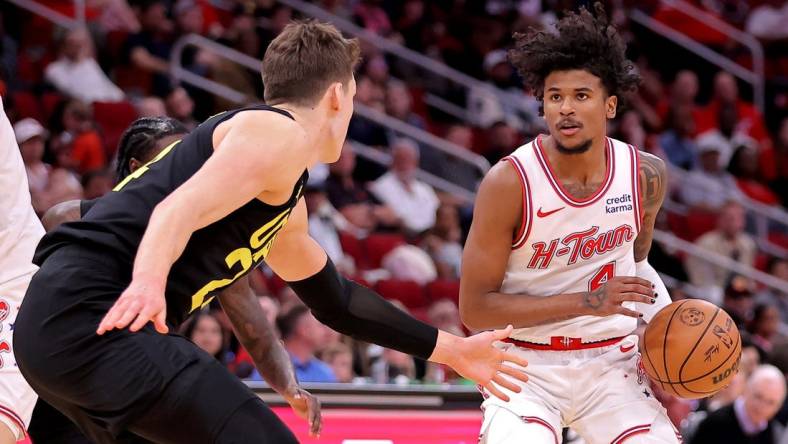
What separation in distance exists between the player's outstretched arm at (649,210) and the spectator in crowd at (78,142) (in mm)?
5314

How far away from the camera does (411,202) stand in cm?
1114

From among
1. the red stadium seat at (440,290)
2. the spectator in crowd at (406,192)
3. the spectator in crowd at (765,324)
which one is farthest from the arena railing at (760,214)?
the red stadium seat at (440,290)

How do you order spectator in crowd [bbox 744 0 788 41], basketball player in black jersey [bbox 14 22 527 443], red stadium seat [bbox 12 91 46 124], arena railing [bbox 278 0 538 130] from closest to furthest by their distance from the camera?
basketball player in black jersey [bbox 14 22 527 443] < red stadium seat [bbox 12 91 46 124] < arena railing [bbox 278 0 538 130] < spectator in crowd [bbox 744 0 788 41]

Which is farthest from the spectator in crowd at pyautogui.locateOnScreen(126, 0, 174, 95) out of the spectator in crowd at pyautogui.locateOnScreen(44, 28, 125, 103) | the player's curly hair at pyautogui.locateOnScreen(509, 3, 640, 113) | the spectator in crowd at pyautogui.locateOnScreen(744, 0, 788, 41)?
the spectator in crowd at pyautogui.locateOnScreen(744, 0, 788, 41)

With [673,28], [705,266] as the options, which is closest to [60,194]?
[705,266]

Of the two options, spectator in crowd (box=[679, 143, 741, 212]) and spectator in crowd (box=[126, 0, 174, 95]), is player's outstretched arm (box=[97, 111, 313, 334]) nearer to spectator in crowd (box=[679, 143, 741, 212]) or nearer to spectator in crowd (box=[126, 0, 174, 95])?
spectator in crowd (box=[126, 0, 174, 95])

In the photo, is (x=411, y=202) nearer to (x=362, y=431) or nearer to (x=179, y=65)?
(x=179, y=65)

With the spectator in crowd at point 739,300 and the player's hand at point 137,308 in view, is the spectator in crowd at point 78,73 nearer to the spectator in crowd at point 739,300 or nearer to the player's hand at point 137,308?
the spectator in crowd at point 739,300

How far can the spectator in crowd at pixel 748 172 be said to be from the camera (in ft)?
44.7

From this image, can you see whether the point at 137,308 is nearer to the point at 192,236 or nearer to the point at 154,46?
the point at 192,236

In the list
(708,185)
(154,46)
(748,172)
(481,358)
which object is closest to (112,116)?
(154,46)

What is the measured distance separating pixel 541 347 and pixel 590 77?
103cm

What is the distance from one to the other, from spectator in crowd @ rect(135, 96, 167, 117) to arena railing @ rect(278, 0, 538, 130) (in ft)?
9.88

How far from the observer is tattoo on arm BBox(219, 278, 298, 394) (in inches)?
168
